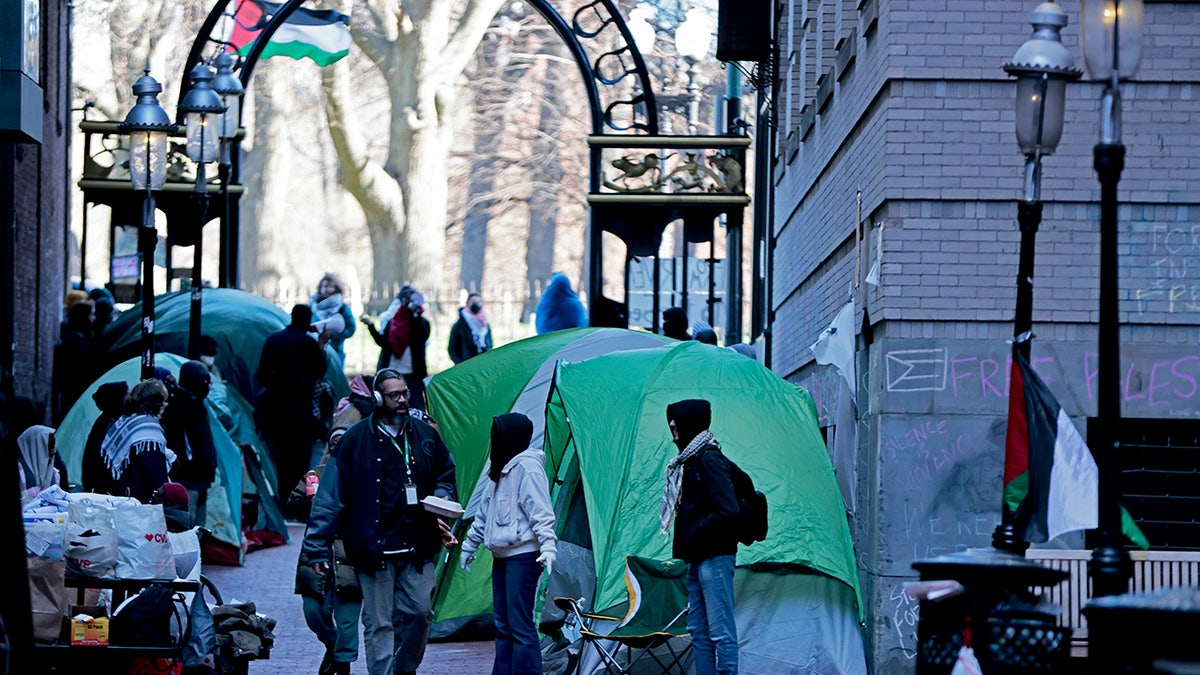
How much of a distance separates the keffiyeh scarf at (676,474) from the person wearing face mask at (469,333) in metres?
12.7

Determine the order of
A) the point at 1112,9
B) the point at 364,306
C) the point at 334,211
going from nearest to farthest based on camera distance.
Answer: the point at 1112,9 → the point at 364,306 → the point at 334,211

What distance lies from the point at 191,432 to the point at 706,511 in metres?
6.19

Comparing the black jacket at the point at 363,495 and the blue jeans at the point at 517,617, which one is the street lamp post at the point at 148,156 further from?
the blue jeans at the point at 517,617

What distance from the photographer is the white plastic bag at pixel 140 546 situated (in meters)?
10.0

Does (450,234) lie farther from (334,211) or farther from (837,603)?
(837,603)

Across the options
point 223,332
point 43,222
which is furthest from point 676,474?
point 43,222

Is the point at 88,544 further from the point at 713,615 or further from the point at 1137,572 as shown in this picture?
the point at 1137,572

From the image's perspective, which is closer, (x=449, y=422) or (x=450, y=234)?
(x=449, y=422)

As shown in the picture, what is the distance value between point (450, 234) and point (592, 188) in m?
28.4

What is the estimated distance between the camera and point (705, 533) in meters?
10.5

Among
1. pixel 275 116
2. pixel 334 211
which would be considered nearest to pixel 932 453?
pixel 275 116

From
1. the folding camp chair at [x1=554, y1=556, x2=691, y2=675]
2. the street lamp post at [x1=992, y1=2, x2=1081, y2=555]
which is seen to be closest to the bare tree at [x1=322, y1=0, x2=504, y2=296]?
the folding camp chair at [x1=554, y1=556, x2=691, y2=675]

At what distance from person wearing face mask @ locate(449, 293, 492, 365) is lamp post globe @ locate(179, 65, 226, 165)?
6.14 metres

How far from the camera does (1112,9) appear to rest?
8711 mm
